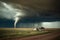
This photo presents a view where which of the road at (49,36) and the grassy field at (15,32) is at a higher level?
the grassy field at (15,32)

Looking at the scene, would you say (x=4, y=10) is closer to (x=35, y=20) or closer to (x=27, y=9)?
(x=27, y=9)

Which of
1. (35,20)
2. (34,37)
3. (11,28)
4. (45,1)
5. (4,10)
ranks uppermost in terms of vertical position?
(45,1)

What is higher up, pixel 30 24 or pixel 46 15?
pixel 46 15

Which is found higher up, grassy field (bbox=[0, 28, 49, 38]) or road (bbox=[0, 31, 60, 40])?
grassy field (bbox=[0, 28, 49, 38])

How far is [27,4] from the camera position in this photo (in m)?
2.69

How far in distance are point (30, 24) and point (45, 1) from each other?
64 cm

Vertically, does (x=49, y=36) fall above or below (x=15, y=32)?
below

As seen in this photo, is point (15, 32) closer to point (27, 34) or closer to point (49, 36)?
point (27, 34)

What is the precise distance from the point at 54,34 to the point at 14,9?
1.07m

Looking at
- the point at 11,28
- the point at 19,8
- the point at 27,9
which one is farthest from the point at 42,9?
the point at 11,28

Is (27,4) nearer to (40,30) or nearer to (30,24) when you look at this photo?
(30,24)

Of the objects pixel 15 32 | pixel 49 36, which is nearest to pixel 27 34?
pixel 15 32

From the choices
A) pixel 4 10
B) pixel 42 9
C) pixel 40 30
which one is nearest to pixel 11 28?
pixel 4 10

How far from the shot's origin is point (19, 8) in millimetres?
2678
